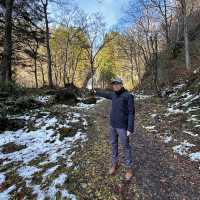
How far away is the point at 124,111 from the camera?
18.7 feet

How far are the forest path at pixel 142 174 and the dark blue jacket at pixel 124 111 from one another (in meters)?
1.26

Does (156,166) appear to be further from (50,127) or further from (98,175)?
(50,127)

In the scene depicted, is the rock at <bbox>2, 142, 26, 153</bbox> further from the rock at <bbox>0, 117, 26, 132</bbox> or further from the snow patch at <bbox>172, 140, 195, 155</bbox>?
the snow patch at <bbox>172, 140, 195, 155</bbox>

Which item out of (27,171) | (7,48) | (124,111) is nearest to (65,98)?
(7,48)

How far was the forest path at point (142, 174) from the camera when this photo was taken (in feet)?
17.5

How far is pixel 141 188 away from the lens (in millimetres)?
5441

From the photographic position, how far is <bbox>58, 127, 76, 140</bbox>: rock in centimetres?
975

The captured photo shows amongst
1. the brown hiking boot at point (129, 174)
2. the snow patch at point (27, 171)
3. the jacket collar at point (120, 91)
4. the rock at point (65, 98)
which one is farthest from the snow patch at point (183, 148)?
the rock at point (65, 98)

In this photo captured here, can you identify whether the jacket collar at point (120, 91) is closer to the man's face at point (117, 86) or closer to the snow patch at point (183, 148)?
the man's face at point (117, 86)

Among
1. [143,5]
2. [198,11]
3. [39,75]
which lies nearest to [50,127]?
[143,5]

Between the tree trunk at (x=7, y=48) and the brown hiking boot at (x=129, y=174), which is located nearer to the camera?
the brown hiking boot at (x=129, y=174)

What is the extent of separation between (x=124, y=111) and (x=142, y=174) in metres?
1.62

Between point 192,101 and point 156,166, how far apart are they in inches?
274

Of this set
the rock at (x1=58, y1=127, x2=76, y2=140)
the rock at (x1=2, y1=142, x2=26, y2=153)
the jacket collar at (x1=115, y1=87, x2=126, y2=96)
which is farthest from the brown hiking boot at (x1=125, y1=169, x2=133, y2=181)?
the rock at (x1=2, y1=142, x2=26, y2=153)
